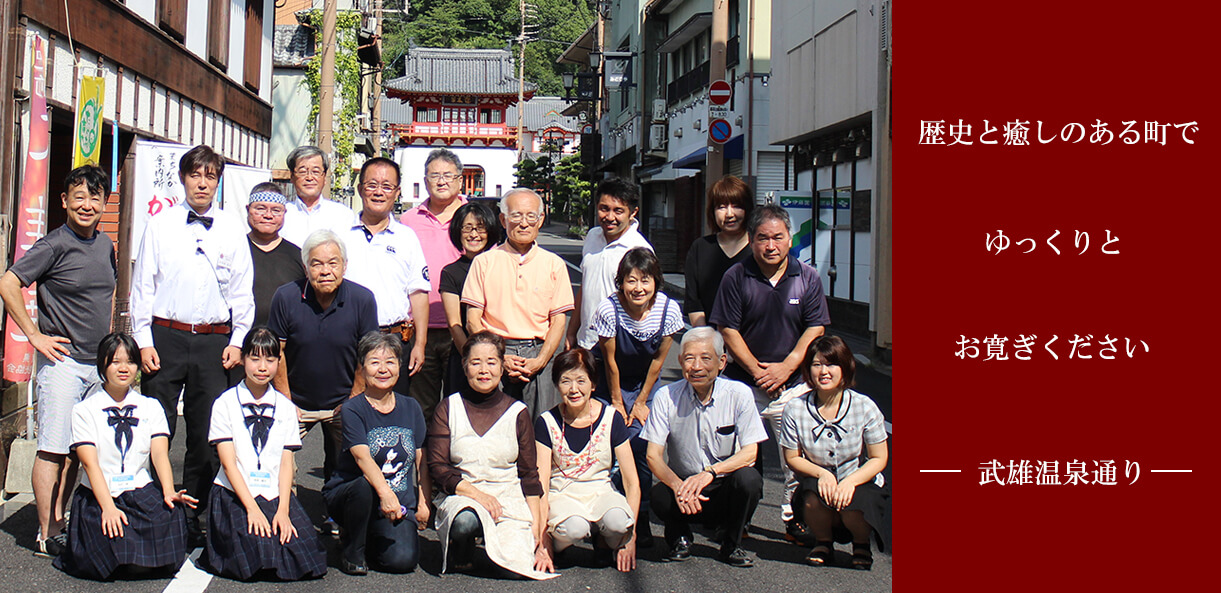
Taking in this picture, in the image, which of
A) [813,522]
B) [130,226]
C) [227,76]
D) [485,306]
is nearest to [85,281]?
[485,306]

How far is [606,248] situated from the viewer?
595 centimetres

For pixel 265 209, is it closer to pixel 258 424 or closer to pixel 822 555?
pixel 258 424

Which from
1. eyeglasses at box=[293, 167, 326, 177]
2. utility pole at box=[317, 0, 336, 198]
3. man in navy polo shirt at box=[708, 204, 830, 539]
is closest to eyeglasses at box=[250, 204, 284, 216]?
eyeglasses at box=[293, 167, 326, 177]

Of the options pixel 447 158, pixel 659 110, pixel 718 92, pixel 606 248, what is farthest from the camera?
pixel 659 110

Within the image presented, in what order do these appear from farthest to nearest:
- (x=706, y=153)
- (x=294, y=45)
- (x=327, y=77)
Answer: (x=294, y=45)
(x=706, y=153)
(x=327, y=77)

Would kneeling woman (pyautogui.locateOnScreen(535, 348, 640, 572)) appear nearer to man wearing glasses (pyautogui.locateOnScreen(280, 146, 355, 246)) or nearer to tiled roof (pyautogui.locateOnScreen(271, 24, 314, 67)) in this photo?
man wearing glasses (pyautogui.locateOnScreen(280, 146, 355, 246))

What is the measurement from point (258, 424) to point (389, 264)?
1.18 metres

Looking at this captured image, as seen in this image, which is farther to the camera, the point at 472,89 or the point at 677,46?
the point at 472,89

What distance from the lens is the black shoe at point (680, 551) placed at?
5164mm

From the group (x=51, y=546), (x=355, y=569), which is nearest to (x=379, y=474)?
(x=355, y=569)

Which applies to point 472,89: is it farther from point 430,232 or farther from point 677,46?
point 430,232

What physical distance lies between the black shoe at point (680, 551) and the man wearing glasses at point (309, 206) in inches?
95.9

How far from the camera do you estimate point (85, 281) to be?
5270 mm

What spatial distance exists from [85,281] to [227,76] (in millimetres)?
11739
